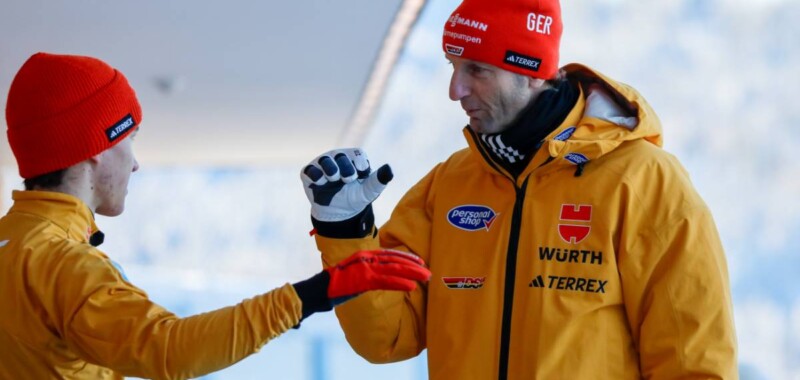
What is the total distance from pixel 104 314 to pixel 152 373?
13cm

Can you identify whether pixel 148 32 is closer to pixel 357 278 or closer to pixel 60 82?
pixel 60 82

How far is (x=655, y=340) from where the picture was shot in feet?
6.39

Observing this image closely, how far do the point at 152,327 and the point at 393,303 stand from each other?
2.13ft

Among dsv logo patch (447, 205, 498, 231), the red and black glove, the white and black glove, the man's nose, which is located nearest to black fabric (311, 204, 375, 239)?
the white and black glove

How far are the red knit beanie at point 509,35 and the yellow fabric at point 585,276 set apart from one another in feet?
0.36

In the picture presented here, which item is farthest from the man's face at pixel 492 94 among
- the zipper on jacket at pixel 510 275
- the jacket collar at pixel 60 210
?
the jacket collar at pixel 60 210

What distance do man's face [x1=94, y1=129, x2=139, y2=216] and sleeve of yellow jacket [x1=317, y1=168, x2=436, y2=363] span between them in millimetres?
415

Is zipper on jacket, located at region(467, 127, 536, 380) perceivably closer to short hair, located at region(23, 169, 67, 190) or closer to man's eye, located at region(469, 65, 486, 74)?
man's eye, located at region(469, 65, 486, 74)

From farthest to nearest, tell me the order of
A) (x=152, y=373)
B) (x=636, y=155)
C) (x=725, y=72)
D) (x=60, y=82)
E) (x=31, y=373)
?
(x=725, y=72), (x=636, y=155), (x=60, y=82), (x=31, y=373), (x=152, y=373)

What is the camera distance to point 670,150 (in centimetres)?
889

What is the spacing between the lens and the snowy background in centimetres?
754

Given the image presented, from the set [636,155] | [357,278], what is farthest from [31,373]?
A: [636,155]

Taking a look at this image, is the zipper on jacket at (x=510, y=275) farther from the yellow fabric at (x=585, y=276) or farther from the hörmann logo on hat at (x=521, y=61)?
the hörmann logo on hat at (x=521, y=61)

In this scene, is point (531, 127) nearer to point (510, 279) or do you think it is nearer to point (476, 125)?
point (476, 125)
